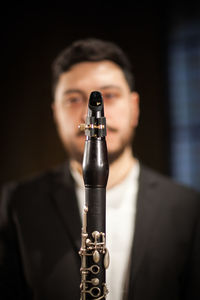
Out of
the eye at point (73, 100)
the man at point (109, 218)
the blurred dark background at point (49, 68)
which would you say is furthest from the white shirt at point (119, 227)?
the blurred dark background at point (49, 68)

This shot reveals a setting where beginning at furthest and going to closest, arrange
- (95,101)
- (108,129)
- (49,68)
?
(49,68), (108,129), (95,101)

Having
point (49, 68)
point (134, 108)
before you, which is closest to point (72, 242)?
point (134, 108)

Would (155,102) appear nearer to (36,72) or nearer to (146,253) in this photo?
(36,72)

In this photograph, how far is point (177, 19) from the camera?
163 centimetres

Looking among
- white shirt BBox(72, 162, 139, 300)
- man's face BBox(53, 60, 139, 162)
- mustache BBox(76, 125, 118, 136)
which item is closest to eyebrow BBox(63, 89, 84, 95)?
man's face BBox(53, 60, 139, 162)

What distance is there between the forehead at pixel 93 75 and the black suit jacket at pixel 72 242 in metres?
0.30

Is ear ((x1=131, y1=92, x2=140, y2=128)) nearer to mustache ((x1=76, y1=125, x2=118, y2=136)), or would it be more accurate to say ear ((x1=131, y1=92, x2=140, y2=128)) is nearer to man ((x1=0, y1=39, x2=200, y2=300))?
man ((x1=0, y1=39, x2=200, y2=300))

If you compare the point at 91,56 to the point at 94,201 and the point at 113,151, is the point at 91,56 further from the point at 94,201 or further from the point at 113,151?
the point at 94,201

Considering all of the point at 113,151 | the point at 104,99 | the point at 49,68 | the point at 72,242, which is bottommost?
the point at 72,242

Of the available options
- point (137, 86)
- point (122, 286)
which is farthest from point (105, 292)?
point (137, 86)

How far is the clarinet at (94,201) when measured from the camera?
0.84 m

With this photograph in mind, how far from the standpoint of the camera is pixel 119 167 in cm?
106

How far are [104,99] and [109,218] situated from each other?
1.10ft

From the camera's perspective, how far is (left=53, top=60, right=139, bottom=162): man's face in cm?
101
